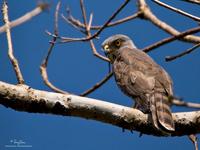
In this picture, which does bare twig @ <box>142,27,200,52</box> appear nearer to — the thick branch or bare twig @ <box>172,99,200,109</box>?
the thick branch

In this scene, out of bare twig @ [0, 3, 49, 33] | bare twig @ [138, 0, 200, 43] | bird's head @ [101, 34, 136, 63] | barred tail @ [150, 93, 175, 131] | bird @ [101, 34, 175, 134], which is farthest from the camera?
bird's head @ [101, 34, 136, 63]

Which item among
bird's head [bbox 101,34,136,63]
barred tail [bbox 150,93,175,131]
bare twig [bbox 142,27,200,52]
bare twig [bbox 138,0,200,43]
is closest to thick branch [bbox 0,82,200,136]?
barred tail [bbox 150,93,175,131]

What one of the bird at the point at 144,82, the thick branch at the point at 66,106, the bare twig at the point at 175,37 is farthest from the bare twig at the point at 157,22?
the thick branch at the point at 66,106

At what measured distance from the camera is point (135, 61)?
543 cm

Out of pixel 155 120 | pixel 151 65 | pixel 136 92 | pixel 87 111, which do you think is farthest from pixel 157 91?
pixel 87 111

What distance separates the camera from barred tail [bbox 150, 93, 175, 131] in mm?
3373

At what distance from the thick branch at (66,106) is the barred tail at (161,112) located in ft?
0.61

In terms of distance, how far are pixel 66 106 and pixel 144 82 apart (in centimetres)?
188

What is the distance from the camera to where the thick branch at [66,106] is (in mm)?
3107

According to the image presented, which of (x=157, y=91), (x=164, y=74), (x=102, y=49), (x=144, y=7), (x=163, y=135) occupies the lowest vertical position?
(x=163, y=135)

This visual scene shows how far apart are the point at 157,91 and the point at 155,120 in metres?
1.17

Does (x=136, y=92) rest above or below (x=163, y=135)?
above

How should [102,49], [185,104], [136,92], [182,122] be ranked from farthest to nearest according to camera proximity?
1. [102,49]
2. [136,92]
3. [182,122]
4. [185,104]

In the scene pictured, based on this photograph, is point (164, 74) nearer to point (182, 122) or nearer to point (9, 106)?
point (182, 122)
